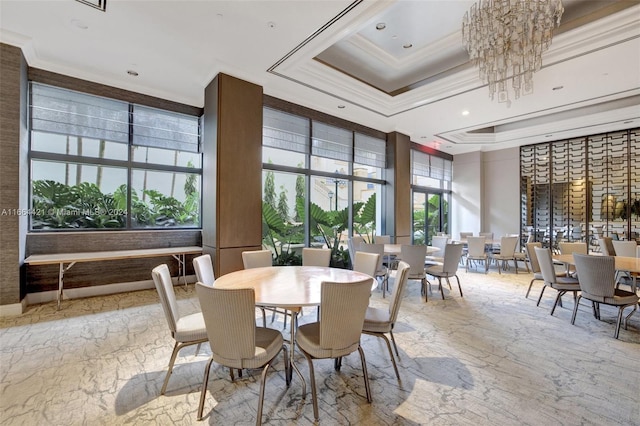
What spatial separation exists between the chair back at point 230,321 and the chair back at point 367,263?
186cm

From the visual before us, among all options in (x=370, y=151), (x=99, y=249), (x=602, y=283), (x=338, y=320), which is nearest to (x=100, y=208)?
(x=99, y=249)

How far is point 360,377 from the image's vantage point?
2.49m

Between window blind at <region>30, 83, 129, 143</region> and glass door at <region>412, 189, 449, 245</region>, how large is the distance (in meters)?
7.63

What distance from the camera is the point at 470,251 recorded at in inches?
279

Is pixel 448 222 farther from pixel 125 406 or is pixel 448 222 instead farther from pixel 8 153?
pixel 8 153

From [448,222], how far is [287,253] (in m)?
6.80

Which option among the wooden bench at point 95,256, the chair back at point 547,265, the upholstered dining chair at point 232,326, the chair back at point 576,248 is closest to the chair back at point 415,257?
the chair back at point 547,265

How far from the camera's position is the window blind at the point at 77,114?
4.41 m

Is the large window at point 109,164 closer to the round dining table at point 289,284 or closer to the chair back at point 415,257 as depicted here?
the round dining table at point 289,284

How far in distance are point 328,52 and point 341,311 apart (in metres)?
4.26

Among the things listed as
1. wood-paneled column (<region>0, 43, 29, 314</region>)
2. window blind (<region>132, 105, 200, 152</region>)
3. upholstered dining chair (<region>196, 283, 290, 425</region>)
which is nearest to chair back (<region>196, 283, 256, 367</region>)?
upholstered dining chair (<region>196, 283, 290, 425</region>)

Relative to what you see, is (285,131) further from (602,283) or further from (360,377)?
(602,283)

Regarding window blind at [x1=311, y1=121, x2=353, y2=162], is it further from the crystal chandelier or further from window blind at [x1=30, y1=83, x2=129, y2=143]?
window blind at [x1=30, y1=83, x2=129, y2=143]

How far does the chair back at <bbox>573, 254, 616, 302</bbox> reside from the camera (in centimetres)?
337
